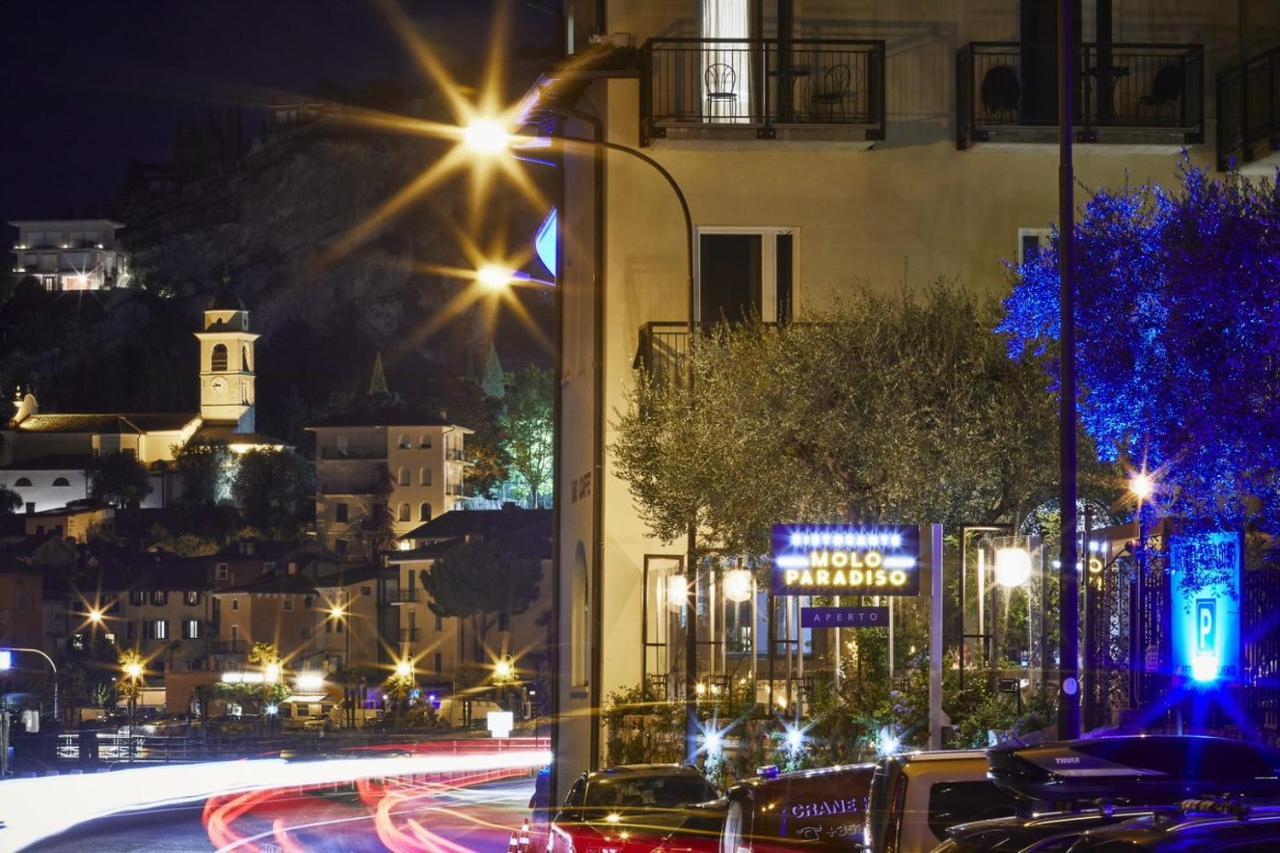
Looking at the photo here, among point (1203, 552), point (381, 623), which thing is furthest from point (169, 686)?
point (1203, 552)

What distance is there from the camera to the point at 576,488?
35719 mm

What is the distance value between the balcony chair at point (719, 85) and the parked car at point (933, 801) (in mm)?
19588

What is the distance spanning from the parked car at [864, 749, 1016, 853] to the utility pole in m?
4.92

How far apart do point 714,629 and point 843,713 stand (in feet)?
24.8

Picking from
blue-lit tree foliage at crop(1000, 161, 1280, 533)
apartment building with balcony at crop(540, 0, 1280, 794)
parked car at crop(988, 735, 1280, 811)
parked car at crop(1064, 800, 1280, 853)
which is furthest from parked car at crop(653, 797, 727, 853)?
apartment building with balcony at crop(540, 0, 1280, 794)

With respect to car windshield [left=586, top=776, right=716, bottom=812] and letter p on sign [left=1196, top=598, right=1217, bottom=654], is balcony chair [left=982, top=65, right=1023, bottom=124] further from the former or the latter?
car windshield [left=586, top=776, right=716, bottom=812]

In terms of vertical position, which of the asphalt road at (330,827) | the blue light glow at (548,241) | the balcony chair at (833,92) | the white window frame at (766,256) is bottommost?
the asphalt road at (330,827)

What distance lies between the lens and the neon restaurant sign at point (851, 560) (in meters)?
18.8

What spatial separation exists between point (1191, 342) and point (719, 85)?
42.1 ft

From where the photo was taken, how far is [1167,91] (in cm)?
2856

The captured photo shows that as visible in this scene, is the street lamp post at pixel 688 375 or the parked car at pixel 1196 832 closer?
the parked car at pixel 1196 832

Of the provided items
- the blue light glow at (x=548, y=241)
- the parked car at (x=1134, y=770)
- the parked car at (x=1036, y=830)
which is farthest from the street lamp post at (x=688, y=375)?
the parked car at (x=1036, y=830)

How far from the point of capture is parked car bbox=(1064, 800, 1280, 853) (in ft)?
19.3

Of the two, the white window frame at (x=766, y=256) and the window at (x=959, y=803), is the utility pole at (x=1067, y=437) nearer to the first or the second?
the window at (x=959, y=803)
